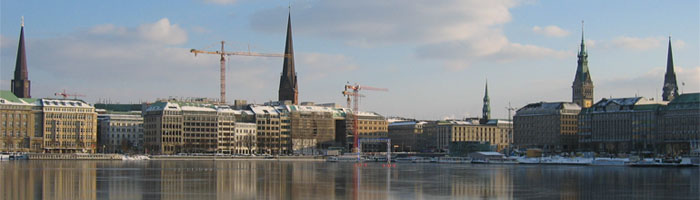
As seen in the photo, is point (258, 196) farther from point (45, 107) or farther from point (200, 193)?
point (45, 107)

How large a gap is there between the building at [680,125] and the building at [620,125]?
266cm

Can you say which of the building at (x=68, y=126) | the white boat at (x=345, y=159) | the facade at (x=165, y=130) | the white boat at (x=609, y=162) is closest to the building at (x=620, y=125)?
the white boat at (x=609, y=162)

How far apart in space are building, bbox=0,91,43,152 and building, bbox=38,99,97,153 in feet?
5.04

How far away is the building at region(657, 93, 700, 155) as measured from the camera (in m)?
161

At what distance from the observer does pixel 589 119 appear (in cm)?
18850

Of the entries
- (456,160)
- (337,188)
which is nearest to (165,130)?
(456,160)

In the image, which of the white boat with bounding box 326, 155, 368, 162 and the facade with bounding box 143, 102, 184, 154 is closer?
the white boat with bounding box 326, 155, 368, 162

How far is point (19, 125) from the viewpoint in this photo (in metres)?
178

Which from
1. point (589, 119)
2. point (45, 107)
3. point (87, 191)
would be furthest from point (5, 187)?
point (589, 119)

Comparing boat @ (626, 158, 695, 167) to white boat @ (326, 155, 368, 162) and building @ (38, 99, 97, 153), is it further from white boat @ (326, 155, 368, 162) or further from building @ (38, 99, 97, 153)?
building @ (38, 99, 97, 153)

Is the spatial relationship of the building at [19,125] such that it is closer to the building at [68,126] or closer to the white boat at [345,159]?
the building at [68,126]

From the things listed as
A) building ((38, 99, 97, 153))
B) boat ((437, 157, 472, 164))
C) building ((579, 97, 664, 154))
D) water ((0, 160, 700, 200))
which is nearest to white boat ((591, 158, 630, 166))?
boat ((437, 157, 472, 164))

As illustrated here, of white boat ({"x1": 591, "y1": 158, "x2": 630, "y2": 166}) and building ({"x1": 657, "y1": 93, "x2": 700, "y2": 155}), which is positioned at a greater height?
building ({"x1": 657, "y1": 93, "x2": 700, "y2": 155})

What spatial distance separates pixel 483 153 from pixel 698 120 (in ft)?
127
